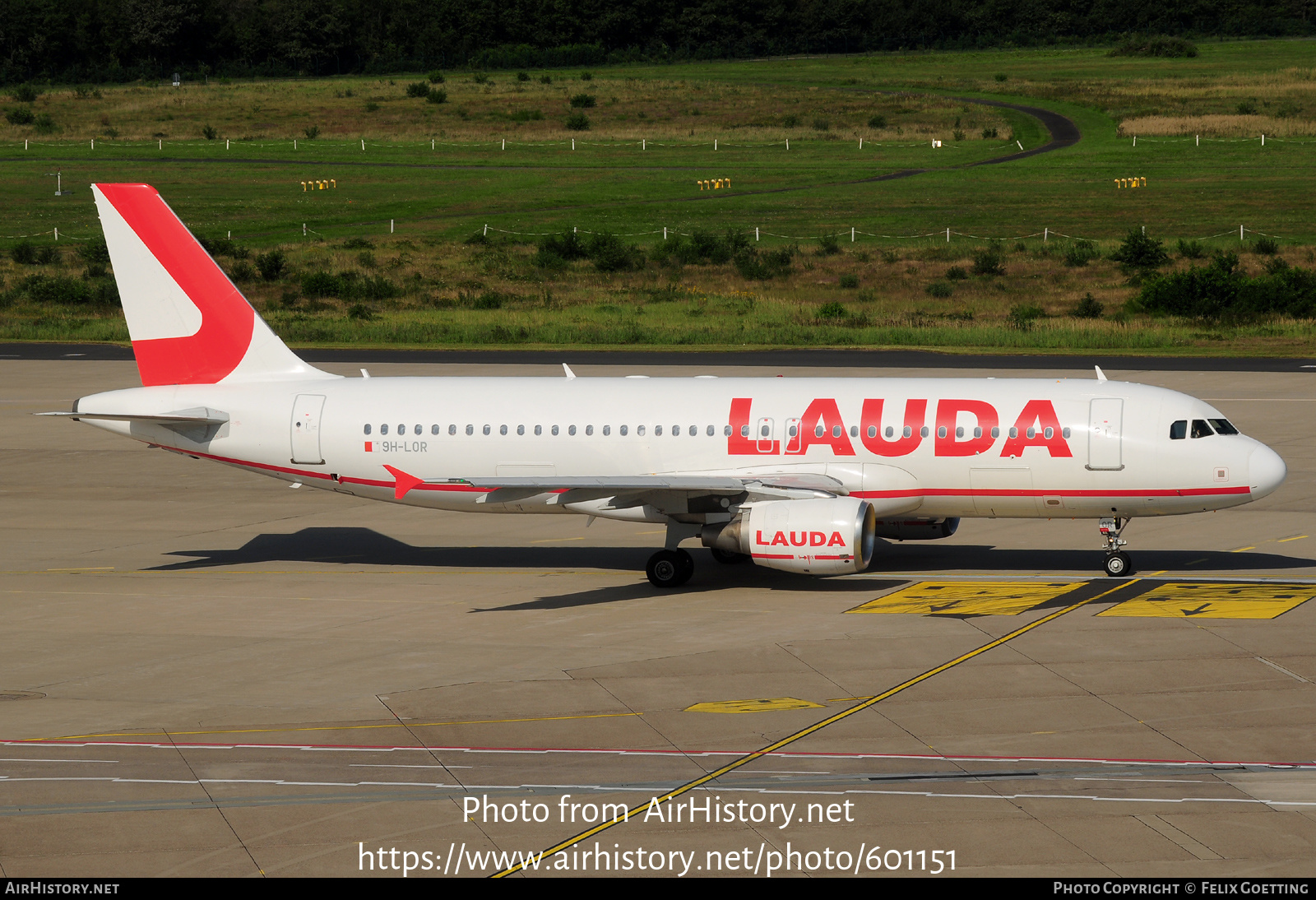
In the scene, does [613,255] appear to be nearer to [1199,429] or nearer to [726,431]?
[726,431]

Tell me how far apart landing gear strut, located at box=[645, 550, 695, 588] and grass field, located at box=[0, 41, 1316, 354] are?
1750 inches

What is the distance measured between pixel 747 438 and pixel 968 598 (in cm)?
660

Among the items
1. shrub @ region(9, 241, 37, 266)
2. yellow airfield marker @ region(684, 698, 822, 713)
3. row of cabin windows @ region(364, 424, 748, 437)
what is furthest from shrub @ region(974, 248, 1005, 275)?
yellow airfield marker @ region(684, 698, 822, 713)

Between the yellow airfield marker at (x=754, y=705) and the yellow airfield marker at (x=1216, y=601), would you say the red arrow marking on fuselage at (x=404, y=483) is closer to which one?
the yellow airfield marker at (x=754, y=705)

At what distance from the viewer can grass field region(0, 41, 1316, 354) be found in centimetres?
9006

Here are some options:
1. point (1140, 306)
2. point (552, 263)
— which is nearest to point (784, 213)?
point (552, 263)

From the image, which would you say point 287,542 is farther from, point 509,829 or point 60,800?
point 509,829

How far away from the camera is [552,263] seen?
113562 mm

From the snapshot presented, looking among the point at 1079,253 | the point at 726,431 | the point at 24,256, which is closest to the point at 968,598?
the point at 726,431

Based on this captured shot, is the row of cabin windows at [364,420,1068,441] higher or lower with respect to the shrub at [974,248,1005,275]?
lower

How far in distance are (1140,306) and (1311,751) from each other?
70.0 meters

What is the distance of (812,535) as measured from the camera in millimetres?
32594

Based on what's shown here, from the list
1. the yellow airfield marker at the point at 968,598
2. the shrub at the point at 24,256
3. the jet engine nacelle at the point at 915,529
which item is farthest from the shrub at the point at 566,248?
the yellow airfield marker at the point at 968,598

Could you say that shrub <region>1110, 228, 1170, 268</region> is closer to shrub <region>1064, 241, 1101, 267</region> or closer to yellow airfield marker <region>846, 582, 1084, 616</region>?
shrub <region>1064, 241, 1101, 267</region>
